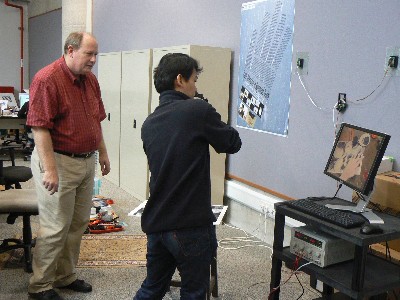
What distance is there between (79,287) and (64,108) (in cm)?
106

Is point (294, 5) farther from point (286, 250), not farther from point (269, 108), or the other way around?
point (286, 250)

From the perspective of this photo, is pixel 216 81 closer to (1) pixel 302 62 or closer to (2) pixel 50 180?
(1) pixel 302 62

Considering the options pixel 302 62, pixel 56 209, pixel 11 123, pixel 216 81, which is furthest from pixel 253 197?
pixel 11 123

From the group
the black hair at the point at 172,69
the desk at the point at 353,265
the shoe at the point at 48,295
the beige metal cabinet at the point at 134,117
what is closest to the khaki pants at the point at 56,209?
the shoe at the point at 48,295

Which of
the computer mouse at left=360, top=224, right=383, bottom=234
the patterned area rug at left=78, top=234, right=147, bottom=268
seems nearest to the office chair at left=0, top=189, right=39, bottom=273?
the patterned area rug at left=78, top=234, right=147, bottom=268

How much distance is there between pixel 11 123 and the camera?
734 cm

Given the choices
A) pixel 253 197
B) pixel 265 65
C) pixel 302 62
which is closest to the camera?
pixel 302 62

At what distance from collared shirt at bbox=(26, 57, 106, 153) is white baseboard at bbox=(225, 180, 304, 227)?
1521mm

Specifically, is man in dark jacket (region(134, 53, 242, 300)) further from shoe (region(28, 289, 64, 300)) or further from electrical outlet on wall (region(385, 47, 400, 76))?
electrical outlet on wall (region(385, 47, 400, 76))

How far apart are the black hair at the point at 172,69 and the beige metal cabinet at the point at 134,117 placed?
8.65ft

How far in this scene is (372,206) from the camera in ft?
7.76

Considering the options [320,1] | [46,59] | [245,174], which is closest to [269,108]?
[245,174]

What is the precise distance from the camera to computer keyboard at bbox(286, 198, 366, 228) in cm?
196

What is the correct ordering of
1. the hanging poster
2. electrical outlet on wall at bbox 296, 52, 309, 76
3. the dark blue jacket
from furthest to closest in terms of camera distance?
the hanging poster → electrical outlet on wall at bbox 296, 52, 309, 76 → the dark blue jacket
